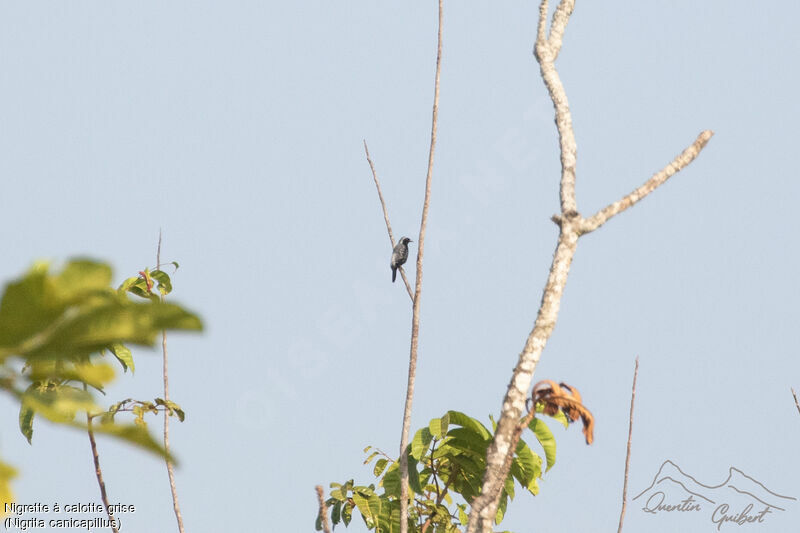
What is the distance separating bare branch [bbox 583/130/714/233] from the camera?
4.59 metres

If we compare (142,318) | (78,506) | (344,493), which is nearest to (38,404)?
(142,318)

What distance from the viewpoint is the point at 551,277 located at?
14.5ft

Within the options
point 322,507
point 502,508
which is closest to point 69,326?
point 322,507

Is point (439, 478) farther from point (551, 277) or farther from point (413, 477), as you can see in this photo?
point (551, 277)

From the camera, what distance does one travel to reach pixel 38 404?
957mm

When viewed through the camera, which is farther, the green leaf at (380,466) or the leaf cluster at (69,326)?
the green leaf at (380,466)

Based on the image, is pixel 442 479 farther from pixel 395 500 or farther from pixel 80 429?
pixel 80 429

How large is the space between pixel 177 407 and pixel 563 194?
3477 millimetres

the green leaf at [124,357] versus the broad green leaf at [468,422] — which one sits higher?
the green leaf at [124,357]

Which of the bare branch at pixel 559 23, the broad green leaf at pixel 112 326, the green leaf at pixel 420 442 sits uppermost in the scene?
the bare branch at pixel 559 23

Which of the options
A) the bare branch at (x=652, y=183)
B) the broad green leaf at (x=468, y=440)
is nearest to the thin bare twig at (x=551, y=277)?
the bare branch at (x=652, y=183)

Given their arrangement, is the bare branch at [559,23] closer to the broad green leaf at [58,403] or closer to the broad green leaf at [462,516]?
the broad green leaf at [462,516]

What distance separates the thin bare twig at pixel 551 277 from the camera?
4043 mm

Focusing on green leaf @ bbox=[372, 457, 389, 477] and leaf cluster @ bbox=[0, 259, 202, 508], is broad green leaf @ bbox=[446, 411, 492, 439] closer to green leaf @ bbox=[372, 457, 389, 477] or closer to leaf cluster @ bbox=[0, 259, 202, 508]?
green leaf @ bbox=[372, 457, 389, 477]
